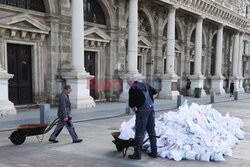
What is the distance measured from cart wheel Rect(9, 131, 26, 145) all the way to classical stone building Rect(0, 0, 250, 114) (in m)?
4.79

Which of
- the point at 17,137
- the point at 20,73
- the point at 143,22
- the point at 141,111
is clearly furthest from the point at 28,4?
the point at 141,111

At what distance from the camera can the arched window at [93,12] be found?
15727 millimetres

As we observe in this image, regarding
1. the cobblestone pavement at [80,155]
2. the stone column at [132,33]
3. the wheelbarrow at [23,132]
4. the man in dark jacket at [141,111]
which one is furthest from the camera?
the stone column at [132,33]

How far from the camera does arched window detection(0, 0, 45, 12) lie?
12.1m

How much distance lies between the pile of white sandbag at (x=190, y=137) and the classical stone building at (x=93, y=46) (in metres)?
7.11

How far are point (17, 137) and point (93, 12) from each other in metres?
11.8

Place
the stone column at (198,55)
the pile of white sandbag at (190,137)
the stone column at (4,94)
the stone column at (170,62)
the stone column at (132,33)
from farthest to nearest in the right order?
the stone column at (198,55)
the stone column at (170,62)
the stone column at (132,33)
the stone column at (4,94)
the pile of white sandbag at (190,137)

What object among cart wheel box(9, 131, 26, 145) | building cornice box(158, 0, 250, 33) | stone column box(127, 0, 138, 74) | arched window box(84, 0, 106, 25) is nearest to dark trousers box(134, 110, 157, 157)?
cart wheel box(9, 131, 26, 145)

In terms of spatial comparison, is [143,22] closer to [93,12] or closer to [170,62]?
[170,62]

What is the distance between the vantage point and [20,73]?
12.8 metres

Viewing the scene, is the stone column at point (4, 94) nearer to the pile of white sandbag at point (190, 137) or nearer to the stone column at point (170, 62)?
the pile of white sandbag at point (190, 137)

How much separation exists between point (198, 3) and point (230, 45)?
1376 cm

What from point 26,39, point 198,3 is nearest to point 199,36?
point 198,3

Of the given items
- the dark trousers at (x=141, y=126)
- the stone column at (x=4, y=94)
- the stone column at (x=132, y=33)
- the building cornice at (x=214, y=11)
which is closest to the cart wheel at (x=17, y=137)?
the dark trousers at (x=141, y=126)
